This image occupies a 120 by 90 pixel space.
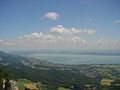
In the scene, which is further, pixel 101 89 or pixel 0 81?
pixel 101 89

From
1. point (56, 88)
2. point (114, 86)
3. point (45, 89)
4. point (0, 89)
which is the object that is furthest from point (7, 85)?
point (114, 86)

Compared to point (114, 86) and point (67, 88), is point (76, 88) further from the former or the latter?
point (114, 86)

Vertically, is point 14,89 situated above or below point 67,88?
above

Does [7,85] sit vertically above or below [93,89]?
above

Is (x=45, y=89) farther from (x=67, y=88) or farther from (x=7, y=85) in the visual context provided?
(x=7, y=85)

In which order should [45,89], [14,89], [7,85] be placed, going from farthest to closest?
1. [45,89]
2. [14,89]
3. [7,85]

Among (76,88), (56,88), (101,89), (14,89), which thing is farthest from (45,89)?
(14,89)

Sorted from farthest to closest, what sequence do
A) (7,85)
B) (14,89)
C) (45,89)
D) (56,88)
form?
(56,88) → (45,89) → (14,89) → (7,85)

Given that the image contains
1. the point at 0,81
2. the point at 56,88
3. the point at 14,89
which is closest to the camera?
the point at 0,81

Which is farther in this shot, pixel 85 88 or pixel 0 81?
pixel 85 88
